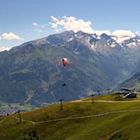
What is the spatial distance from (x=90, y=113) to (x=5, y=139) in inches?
1720

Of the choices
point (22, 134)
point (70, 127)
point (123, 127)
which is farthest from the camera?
point (22, 134)

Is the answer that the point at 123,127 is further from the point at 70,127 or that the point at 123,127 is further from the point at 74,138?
the point at 70,127

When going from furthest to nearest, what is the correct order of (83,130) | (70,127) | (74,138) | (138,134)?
(70,127) → (83,130) → (74,138) → (138,134)

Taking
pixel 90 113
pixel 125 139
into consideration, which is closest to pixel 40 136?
pixel 90 113

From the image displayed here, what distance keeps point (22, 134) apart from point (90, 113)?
1370 inches

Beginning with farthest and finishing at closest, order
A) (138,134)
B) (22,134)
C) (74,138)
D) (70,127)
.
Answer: (22,134) < (70,127) < (74,138) < (138,134)

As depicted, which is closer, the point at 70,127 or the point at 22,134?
the point at 70,127

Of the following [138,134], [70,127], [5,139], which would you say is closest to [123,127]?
[138,134]

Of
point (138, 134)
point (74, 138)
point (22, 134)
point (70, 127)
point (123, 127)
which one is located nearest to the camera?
point (138, 134)

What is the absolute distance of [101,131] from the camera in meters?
153

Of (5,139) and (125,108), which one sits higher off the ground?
(125,108)

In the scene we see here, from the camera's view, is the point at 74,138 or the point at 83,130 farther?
the point at 83,130

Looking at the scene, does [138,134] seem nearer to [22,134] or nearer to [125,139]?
[125,139]

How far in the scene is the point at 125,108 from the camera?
194 meters
